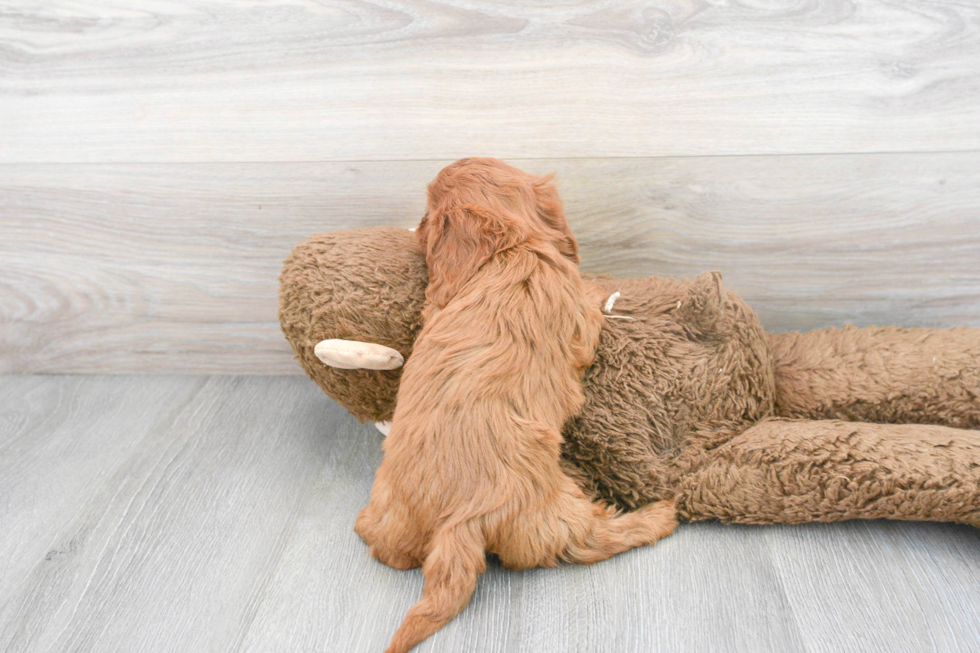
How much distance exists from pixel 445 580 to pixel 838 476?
528 millimetres

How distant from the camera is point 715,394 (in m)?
1.02

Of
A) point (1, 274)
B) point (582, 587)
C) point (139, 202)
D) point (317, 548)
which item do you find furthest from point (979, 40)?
point (1, 274)

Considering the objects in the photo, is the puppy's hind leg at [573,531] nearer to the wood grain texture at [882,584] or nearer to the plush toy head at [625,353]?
the plush toy head at [625,353]

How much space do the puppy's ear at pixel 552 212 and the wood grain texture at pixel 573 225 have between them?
0.23m

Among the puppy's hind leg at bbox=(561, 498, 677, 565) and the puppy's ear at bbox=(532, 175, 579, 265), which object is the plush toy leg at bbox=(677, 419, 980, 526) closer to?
the puppy's hind leg at bbox=(561, 498, 677, 565)

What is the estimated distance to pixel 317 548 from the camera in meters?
1.01

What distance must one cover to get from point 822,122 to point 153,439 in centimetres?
128

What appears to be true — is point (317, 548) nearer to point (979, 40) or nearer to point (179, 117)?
point (179, 117)

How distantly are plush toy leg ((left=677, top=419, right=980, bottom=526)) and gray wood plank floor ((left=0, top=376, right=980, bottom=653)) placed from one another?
52 mm

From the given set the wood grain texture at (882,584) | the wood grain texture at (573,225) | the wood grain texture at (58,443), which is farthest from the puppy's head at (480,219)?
the wood grain texture at (58,443)

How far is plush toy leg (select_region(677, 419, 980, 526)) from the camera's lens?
3.00ft

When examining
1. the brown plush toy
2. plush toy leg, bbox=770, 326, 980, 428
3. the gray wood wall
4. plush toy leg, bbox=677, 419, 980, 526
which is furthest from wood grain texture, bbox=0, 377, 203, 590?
plush toy leg, bbox=770, 326, 980, 428

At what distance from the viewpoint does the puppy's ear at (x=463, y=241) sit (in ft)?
3.04

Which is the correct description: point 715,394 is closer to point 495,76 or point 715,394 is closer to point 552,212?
point 552,212
